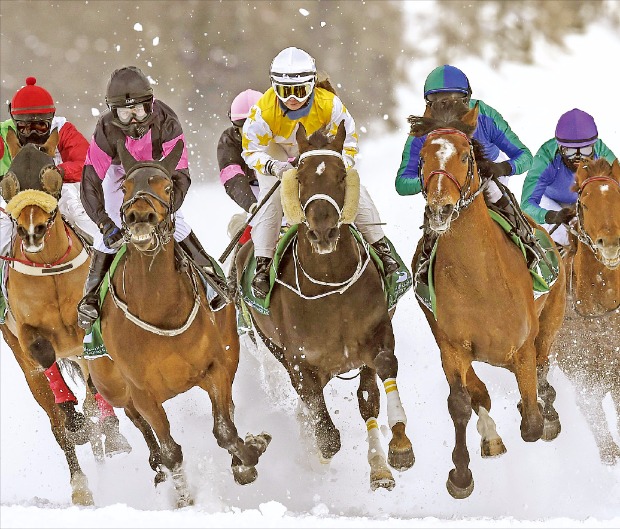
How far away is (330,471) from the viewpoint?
362 inches

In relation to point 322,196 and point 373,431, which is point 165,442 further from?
point 322,196

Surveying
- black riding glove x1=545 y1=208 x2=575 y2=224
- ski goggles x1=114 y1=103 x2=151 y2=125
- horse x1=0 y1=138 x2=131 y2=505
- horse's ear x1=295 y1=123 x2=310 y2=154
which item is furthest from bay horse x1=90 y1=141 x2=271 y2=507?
black riding glove x1=545 y1=208 x2=575 y2=224

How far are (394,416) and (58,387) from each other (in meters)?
3.11

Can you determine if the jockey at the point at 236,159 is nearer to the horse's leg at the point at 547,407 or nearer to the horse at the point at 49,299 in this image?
the horse at the point at 49,299

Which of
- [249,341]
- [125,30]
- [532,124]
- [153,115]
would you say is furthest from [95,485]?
[125,30]

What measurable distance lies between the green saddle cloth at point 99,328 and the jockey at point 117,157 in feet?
0.19

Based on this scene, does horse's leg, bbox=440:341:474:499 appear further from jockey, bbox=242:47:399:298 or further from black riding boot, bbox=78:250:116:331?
black riding boot, bbox=78:250:116:331

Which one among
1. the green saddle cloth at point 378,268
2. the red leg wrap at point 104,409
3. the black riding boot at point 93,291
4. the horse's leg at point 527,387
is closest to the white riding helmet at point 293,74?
the green saddle cloth at point 378,268

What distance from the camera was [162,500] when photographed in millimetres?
9062

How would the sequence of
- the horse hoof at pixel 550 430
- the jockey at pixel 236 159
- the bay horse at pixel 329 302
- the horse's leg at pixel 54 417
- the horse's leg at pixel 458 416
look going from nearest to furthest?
the bay horse at pixel 329 302
the horse's leg at pixel 458 416
the horse hoof at pixel 550 430
the horse's leg at pixel 54 417
the jockey at pixel 236 159

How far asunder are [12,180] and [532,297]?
11.7 feet

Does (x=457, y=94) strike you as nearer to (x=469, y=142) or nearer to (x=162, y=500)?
(x=469, y=142)

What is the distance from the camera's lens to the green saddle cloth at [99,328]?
7.90 meters

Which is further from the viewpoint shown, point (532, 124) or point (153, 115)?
point (532, 124)
